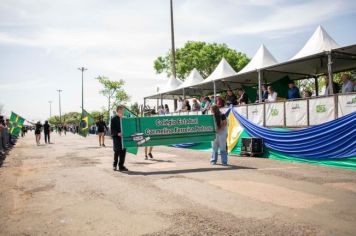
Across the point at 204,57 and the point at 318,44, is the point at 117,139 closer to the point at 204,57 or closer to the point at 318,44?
the point at 318,44

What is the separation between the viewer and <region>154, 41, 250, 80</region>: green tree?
5050 cm

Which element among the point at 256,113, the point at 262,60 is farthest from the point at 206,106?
the point at 256,113

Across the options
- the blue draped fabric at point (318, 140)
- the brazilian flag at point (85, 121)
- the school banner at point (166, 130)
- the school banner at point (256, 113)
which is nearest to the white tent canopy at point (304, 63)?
the school banner at point (256, 113)

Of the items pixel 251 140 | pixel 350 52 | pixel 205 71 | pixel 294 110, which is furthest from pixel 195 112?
pixel 205 71

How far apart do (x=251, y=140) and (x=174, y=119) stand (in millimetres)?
3518

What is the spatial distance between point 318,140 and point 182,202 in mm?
6970

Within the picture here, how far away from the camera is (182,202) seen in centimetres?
580

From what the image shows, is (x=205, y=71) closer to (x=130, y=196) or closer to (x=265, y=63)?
(x=265, y=63)

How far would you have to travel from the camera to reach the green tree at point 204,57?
50.5 metres

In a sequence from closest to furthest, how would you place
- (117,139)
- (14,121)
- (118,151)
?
(118,151), (117,139), (14,121)

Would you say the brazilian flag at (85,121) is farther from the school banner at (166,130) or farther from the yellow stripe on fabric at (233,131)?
the school banner at (166,130)

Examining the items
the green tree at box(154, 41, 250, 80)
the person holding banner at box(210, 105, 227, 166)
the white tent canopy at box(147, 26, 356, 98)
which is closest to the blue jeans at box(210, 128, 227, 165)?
the person holding banner at box(210, 105, 227, 166)

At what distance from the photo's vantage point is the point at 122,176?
8836 mm

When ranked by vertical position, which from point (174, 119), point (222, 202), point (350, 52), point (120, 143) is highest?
point (350, 52)
